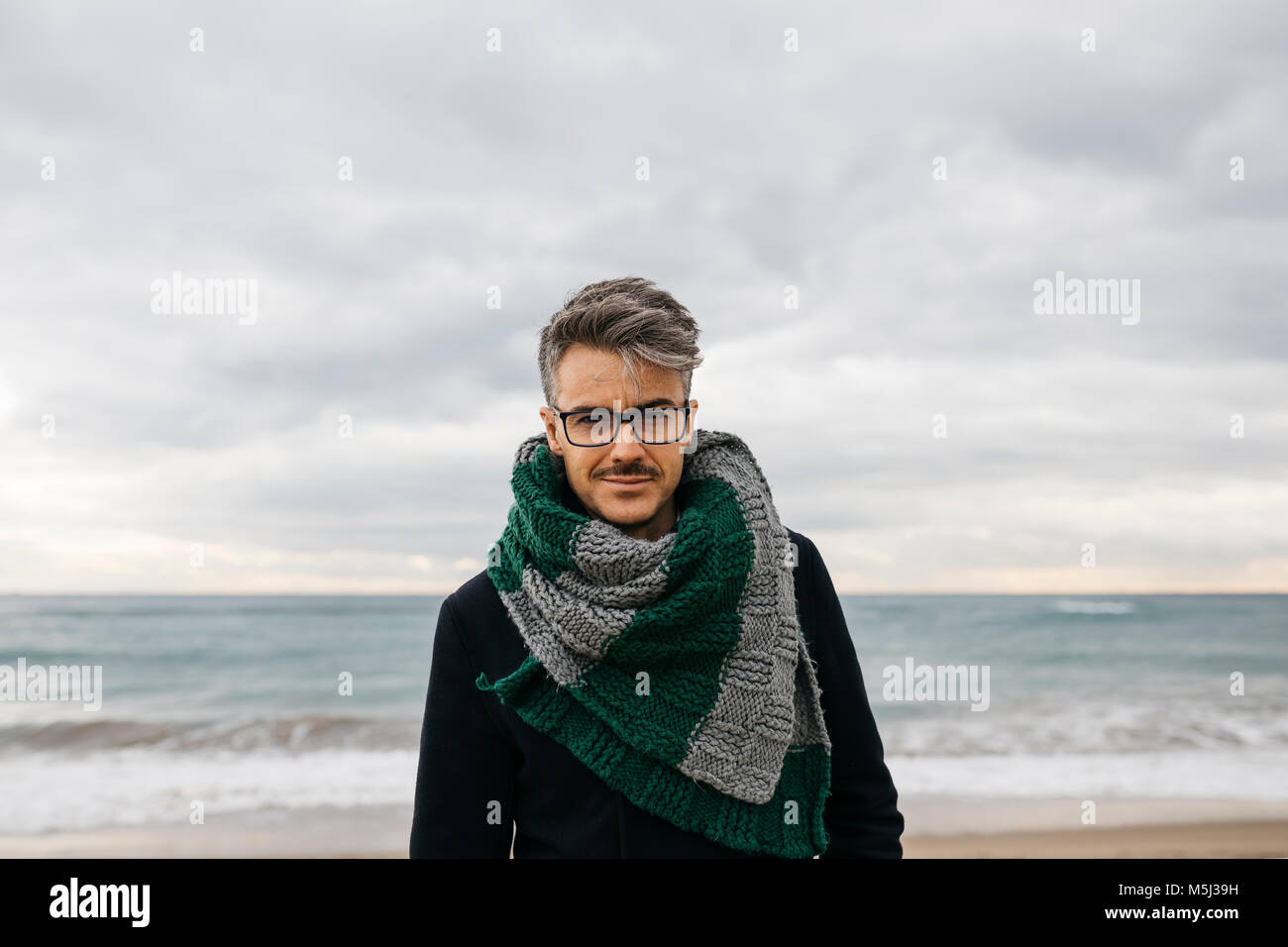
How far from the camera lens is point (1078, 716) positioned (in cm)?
1103

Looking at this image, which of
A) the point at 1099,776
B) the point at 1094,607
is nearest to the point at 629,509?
the point at 1099,776

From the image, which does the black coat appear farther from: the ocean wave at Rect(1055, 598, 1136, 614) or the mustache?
the ocean wave at Rect(1055, 598, 1136, 614)

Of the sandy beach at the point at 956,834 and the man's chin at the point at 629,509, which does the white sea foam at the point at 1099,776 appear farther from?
the man's chin at the point at 629,509

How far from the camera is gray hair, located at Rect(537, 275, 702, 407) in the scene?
1540 mm

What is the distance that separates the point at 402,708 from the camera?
1121 cm

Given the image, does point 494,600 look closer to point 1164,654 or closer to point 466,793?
point 466,793

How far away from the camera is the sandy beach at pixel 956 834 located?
6.05 m

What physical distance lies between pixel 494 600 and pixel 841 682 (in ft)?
2.20

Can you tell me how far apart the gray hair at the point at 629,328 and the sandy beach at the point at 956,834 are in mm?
5220

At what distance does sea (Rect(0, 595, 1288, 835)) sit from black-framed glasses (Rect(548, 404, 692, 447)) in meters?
6.33

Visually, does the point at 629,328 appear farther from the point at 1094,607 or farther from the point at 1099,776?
the point at 1094,607

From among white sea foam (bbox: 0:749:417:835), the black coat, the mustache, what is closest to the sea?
white sea foam (bbox: 0:749:417:835)

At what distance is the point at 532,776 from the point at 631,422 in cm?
65
